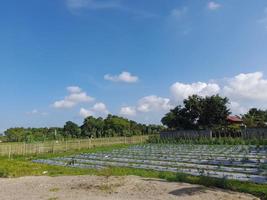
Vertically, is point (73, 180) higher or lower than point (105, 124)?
lower

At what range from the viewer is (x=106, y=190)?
7.70 meters

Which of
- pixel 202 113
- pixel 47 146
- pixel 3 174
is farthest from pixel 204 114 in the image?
pixel 3 174

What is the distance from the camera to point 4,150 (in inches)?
830

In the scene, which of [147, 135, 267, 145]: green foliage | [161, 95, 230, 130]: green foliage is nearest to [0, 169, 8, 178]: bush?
[147, 135, 267, 145]: green foliage

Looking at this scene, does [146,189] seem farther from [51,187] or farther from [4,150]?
[4,150]

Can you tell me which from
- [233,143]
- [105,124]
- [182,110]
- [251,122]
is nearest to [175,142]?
[233,143]

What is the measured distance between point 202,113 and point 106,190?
89.1ft

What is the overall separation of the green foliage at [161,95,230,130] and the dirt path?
2587cm

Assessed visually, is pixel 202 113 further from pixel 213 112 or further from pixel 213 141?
pixel 213 141

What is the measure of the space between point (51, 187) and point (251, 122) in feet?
98.6

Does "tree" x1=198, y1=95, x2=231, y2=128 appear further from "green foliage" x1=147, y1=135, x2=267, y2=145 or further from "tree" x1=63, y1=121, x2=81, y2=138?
"tree" x1=63, y1=121, x2=81, y2=138

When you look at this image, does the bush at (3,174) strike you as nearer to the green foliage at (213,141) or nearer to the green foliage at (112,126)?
the green foliage at (213,141)

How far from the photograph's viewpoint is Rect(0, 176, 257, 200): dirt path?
6.81 metres

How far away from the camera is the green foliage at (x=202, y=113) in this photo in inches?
1314
